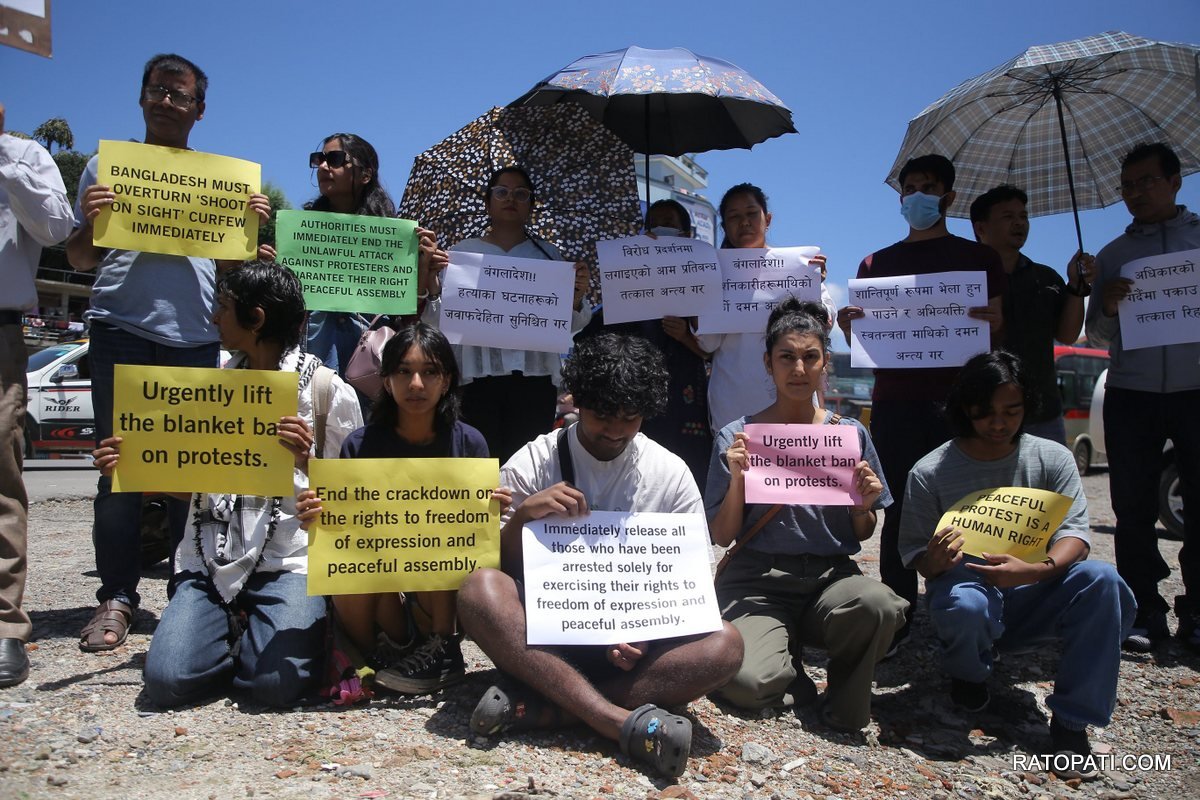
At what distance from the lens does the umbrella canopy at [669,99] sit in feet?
14.3

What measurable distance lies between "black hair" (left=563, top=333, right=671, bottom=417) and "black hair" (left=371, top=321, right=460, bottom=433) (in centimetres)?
50

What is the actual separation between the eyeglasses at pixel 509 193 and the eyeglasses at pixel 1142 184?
3117 millimetres

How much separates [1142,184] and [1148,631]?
2.28m

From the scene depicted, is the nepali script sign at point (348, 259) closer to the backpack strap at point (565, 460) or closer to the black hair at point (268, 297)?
the black hair at point (268, 297)

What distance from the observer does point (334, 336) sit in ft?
13.7

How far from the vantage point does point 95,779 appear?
8.41 ft

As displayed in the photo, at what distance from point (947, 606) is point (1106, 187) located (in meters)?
3.32

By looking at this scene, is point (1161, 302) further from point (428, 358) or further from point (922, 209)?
point (428, 358)

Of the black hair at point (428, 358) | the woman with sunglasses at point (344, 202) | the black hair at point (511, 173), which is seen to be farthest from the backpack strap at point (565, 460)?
the black hair at point (511, 173)

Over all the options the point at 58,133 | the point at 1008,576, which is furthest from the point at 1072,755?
the point at 58,133

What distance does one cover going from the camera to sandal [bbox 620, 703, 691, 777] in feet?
8.73

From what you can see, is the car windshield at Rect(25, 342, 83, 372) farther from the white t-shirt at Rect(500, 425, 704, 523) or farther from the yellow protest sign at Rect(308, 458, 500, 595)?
the white t-shirt at Rect(500, 425, 704, 523)

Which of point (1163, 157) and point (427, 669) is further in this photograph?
point (1163, 157)

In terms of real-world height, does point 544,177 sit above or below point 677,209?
above
